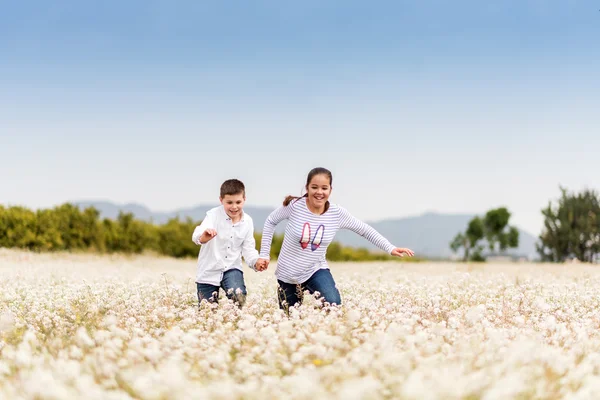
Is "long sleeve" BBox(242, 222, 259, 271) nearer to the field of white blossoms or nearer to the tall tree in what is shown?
the field of white blossoms

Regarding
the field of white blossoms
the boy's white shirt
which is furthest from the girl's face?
the field of white blossoms

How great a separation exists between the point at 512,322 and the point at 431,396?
499 centimetres

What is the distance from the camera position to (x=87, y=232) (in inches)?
1228

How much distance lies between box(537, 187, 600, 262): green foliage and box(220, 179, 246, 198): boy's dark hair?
47.3 metres

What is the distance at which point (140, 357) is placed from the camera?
16.9ft

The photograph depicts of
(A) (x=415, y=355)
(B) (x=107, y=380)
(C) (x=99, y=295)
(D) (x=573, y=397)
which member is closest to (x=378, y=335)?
(A) (x=415, y=355)

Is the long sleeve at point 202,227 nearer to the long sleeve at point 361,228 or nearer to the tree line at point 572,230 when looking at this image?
the long sleeve at point 361,228

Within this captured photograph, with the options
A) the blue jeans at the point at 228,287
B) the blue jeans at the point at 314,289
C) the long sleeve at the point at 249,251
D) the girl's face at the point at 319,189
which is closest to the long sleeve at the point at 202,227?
the long sleeve at the point at 249,251

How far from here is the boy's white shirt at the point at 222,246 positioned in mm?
9078

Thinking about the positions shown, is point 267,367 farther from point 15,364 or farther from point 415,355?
point 15,364

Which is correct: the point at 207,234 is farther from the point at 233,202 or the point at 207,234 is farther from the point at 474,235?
the point at 474,235

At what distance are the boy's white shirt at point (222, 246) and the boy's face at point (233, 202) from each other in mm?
261

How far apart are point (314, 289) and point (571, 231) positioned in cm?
4707

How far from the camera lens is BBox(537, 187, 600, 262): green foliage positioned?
5053cm
